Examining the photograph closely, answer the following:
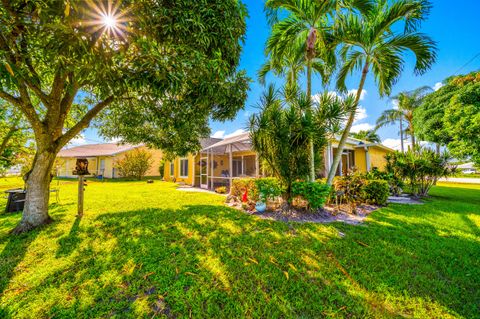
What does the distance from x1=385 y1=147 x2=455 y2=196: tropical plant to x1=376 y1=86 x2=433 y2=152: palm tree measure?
42.1 feet

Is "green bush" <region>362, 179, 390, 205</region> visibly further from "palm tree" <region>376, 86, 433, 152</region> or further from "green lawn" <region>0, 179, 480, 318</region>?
"palm tree" <region>376, 86, 433, 152</region>

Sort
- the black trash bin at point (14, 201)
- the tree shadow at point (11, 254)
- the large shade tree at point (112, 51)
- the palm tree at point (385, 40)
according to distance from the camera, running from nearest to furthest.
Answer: the tree shadow at point (11, 254)
the large shade tree at point (112, 51)
the palm tree at point (385, 40)
the black trash bin at point (14, 201)

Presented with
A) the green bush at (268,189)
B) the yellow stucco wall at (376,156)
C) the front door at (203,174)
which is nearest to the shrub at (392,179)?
the yellow stucco wall at (376,156)

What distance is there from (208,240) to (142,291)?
1.78 meters

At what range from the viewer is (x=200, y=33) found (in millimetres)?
3666

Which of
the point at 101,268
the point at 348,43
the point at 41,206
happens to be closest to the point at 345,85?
the point at 348,43

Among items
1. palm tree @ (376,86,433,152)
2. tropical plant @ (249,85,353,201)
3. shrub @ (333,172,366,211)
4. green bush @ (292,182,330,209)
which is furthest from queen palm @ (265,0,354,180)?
palm tree @ (376,86,433,152)

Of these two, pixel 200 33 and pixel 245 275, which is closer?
pixel 245 275

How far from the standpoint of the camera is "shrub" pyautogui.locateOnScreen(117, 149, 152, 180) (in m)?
21.1

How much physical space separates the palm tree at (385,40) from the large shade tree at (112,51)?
155 inches

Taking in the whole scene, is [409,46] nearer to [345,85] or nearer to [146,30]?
[345,85]

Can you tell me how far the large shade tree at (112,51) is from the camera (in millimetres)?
3076

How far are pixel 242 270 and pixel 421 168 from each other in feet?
34.1

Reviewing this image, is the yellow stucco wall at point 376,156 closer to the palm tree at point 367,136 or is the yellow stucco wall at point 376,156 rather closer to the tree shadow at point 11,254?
the palm tree at point 367,136
